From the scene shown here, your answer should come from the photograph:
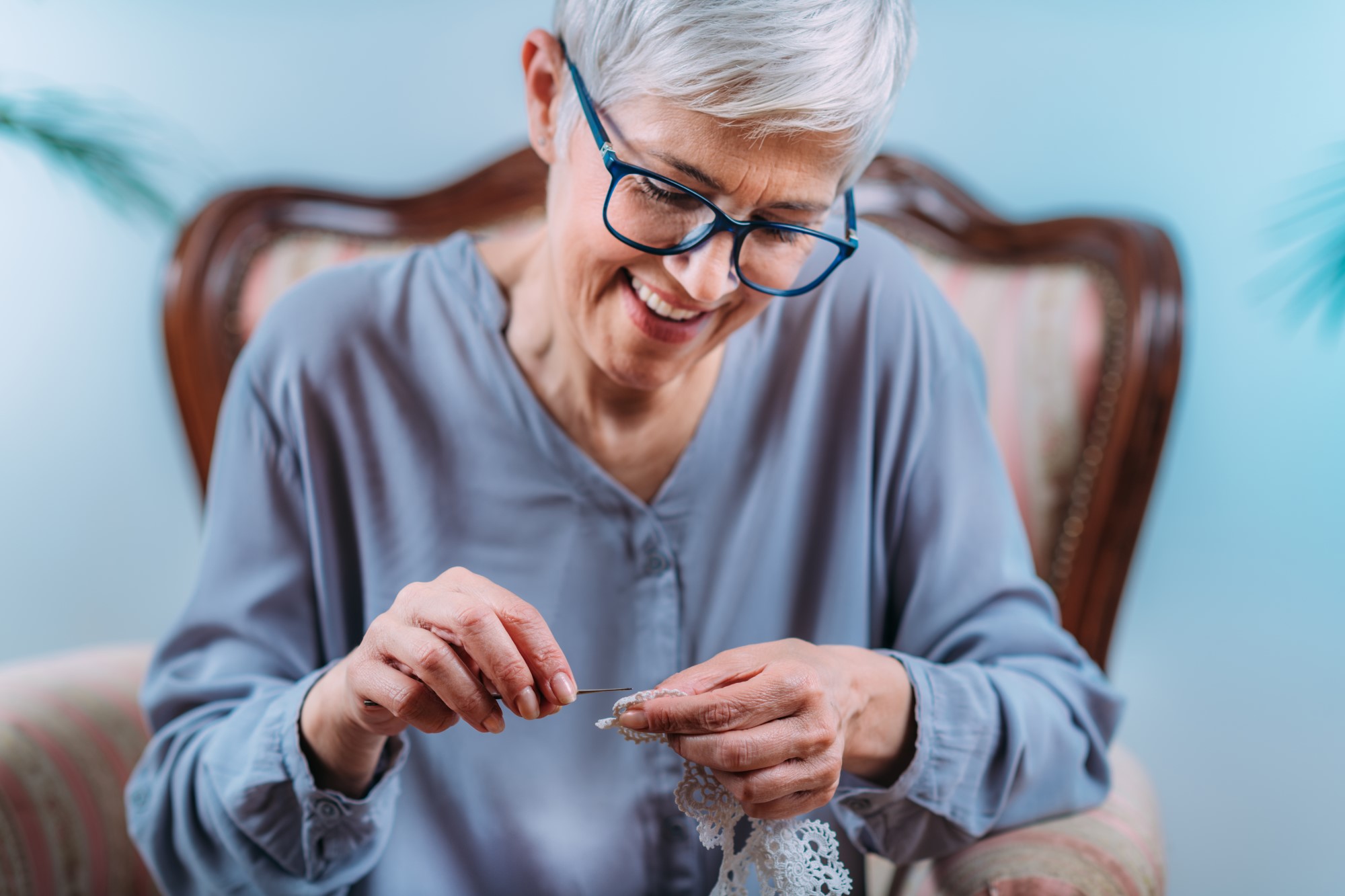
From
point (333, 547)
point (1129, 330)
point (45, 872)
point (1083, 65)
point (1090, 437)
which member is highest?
point (1083, 65)

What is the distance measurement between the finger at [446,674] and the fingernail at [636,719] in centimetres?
8

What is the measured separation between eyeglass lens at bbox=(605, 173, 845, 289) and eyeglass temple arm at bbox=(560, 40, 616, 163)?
26 millimetres

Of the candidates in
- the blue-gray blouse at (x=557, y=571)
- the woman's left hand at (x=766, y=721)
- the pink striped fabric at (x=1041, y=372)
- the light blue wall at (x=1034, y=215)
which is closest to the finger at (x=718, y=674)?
the woman's left hand at (x=766, y=721)

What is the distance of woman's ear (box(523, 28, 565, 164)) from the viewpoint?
2.61 ft

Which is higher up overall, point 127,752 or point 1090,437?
point 1090,437

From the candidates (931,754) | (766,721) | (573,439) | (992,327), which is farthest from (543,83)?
(992,327)

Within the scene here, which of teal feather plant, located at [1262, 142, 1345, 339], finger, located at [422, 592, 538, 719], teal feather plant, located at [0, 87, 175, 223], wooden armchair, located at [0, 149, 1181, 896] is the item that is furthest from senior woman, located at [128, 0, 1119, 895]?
teal feather plant, located at [0, 87, 175, 223]

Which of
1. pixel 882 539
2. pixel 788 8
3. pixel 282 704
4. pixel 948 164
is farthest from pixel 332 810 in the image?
pixel 948 164

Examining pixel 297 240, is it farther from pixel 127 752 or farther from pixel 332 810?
pixel 332 810

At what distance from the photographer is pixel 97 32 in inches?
57.0

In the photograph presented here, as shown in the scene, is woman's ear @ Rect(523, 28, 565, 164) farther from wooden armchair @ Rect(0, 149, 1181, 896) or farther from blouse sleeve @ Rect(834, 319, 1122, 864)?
wooden armchair @ Rect(0, 149, 1181, 896)

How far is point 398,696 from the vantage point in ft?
2.11

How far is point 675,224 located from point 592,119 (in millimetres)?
103

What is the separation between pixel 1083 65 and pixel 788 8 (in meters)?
0.90
